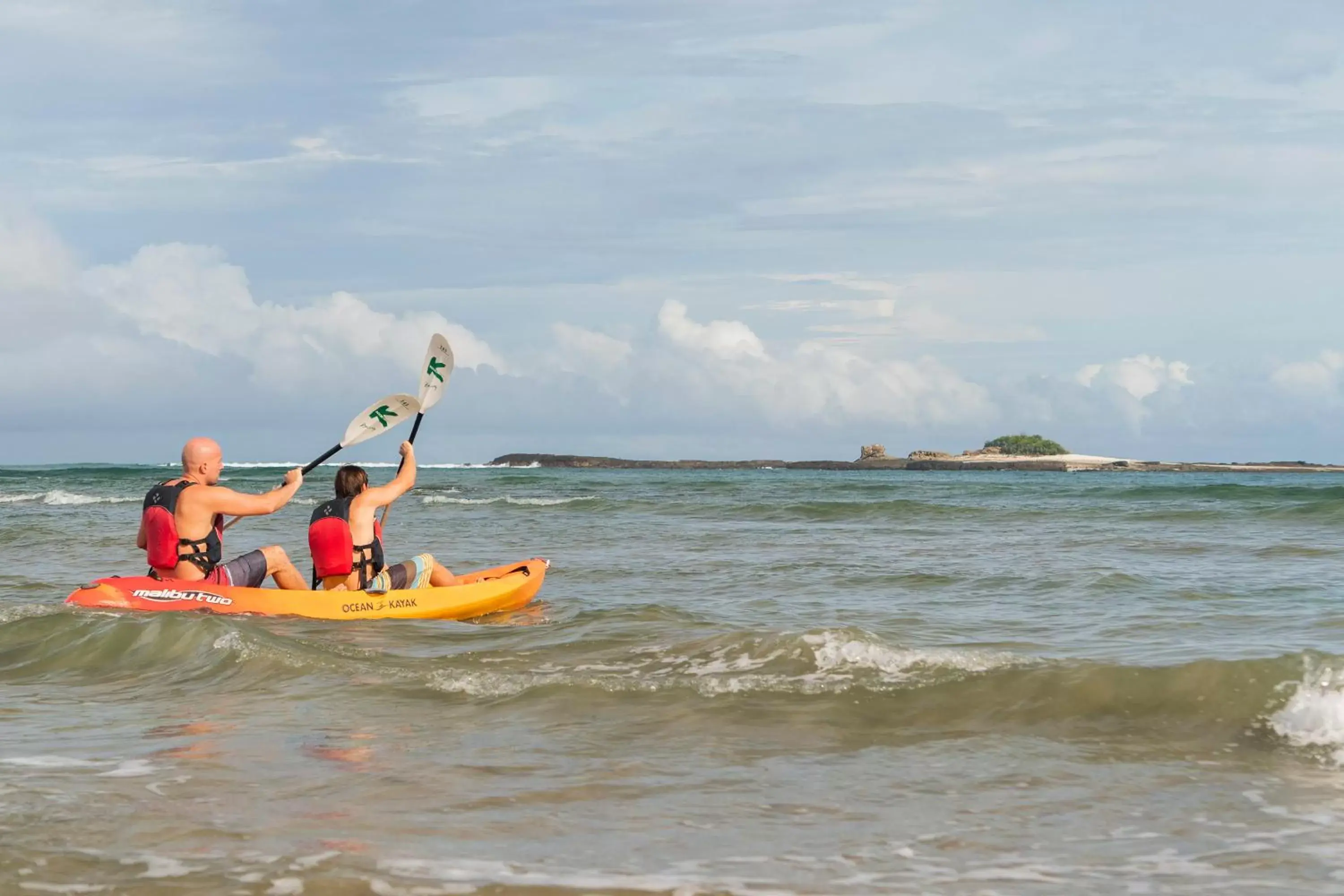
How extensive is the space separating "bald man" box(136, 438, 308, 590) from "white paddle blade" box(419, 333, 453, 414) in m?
4.29

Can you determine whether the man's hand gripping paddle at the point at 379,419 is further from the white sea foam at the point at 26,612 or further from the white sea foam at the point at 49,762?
the white sea foam at the point at 49,762

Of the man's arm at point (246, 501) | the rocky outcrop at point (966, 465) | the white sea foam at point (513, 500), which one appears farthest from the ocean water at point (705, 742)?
the rocky outcrop at point (966, 465)

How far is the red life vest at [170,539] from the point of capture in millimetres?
9789

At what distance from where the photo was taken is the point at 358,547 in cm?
1085

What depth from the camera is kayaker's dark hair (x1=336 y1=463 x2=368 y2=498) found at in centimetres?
1053

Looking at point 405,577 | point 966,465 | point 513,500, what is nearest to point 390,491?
point 405,577

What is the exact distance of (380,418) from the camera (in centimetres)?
1370

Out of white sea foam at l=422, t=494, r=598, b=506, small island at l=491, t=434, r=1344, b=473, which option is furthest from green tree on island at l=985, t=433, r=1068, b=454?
white sea foam at l=422, t=494, r=598, b=506

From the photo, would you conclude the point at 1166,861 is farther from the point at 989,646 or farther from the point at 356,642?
the point at 356,642

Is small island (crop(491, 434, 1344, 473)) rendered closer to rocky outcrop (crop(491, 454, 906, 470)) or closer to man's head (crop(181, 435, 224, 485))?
rocky outcrop (crop(491, 454, 906, 470))

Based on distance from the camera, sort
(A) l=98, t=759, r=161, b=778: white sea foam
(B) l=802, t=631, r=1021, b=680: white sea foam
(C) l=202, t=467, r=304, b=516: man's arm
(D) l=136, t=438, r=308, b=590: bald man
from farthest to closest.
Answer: (D) l=136, t=438, r=308, b=590: bald man → (C) l=202, t=467, r=304, b=516: man's arm → (B) l=802, t=631, r=1021, b=680: white sea foam → (A) l=98, t=759, r=161, b=778: white sea foam

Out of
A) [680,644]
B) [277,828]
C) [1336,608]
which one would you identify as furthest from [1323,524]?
[277,828]

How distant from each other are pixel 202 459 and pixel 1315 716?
301 inches

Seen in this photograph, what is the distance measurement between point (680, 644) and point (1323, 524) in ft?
59.3
